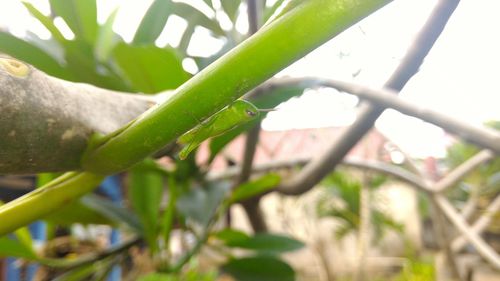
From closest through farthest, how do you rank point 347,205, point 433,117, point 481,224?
point 433,117
point 481,224
point 347,205

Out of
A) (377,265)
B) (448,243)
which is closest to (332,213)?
(377,265)

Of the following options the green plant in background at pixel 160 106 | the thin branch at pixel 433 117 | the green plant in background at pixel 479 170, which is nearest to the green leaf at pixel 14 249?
the green plant in background at pixel 160 106

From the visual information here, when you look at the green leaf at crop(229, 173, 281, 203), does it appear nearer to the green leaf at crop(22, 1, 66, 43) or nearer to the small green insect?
the green leaf at crop(22, 1, 66, 43)

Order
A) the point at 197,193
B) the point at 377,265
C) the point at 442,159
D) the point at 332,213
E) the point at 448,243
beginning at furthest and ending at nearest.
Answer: the point at 377,265
the point at 332,213
the point at 442,159
the point at 448,243
the point at 197,193

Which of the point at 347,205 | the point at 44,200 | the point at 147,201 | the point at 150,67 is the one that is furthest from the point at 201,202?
the point at 347,205

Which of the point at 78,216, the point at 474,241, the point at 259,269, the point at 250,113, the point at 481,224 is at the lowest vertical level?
the point at 481,224

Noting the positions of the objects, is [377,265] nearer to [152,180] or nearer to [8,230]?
[152,180]

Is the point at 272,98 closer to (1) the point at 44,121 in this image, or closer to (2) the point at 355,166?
(1) the point at 44,121
